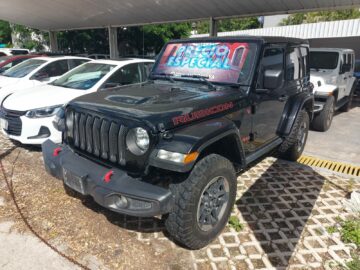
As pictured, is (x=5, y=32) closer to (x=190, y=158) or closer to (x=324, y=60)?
(x=324, y=60)

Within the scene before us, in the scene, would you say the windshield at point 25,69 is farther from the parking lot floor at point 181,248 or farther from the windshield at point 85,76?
the parking lot floor at point 181,248

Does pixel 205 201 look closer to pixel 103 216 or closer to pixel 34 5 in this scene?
pixel 103 216

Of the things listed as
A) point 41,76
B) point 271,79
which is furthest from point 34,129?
point 271,79

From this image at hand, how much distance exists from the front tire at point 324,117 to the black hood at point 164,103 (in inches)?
166

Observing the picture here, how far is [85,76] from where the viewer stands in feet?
20.3

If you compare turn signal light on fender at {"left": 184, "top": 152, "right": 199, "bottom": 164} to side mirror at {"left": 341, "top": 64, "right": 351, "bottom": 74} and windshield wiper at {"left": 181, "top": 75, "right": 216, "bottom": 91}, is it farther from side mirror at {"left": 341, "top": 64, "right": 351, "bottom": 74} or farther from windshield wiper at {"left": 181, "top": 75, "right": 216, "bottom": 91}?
side mirror at {"left": 341, "top": 64, "right": 351, "bottom": 74}

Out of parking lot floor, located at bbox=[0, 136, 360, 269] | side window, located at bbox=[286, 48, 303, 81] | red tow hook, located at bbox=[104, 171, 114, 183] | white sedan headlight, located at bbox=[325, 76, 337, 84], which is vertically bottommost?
parking lot floor, located at bbox=[0, 136, 360, 269]

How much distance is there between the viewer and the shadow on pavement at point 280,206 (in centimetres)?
304

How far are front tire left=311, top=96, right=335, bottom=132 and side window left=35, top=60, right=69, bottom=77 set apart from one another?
641 cm

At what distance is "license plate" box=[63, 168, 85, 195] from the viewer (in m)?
2.79

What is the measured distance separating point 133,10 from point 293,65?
1076cm

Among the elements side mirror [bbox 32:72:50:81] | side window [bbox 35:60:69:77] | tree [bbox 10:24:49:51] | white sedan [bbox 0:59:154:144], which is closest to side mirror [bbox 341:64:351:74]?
white sedan [bbox 0:59:154:144]

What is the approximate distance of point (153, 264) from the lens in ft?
9.04

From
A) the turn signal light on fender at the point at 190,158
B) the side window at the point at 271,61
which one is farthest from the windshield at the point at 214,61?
the turn signal light on fender at the point at 190,158
